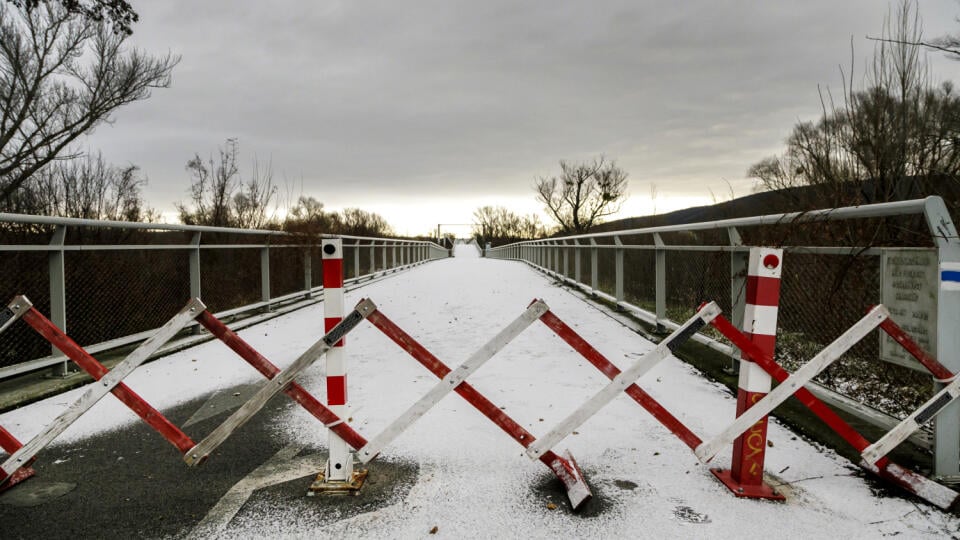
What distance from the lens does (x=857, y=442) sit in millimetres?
2389

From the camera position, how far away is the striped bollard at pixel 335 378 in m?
2.42

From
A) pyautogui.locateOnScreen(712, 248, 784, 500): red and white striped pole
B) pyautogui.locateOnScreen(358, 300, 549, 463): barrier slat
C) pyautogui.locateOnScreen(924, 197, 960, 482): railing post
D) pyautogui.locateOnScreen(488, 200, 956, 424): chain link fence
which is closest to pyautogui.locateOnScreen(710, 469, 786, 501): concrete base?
pyautogui.locateOnScreen(712, 248, 784, 500): red and white striped pole

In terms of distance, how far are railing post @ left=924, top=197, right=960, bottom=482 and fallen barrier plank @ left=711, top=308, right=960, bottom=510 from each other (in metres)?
0.14

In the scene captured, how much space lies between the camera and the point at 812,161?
5.65 meters

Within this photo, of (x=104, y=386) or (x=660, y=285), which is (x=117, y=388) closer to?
(x=104, y=386)

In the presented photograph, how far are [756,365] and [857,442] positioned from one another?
→ 59cm

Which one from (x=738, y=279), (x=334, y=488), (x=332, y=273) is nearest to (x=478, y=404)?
(x=334, y=488)

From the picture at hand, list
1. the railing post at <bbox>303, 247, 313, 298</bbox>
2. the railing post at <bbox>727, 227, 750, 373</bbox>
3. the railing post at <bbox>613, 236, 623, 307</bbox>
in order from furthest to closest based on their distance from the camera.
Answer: the railing post at <bbox>303, 247, 313, 298</bbox> → the railing post at <bbox>613, 236, 623, 307</bbox> → the railing post at <bbox>727, 227, 750, 373</bbox>

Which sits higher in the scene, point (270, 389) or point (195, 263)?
point (195, 263)

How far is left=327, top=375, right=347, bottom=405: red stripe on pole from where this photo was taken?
95.7 inches

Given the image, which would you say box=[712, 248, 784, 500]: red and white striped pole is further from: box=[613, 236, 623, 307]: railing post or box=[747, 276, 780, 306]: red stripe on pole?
box=[613, 236, 623, 307]: railing post

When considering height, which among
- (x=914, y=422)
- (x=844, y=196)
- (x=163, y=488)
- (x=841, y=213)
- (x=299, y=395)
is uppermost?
(x=844, y=196)

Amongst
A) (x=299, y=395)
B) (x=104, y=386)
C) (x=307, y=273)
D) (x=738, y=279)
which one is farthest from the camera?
(x=307, y=273)

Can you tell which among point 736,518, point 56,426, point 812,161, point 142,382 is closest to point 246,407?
point 56,426
